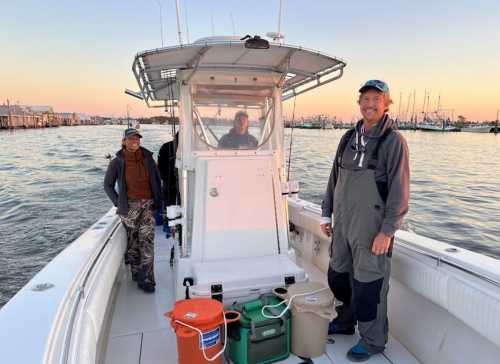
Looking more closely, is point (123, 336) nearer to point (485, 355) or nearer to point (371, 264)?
point (371, 264)

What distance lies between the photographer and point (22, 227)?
7.48m

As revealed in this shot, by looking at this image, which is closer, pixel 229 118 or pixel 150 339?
pixel 150 339

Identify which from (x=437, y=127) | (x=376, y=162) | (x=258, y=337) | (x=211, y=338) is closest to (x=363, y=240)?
(x=376, y=162)

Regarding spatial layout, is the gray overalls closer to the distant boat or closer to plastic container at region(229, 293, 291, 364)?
plastic container at region(229, 293, 291, 364)

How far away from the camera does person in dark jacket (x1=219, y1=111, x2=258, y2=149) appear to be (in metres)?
2.95

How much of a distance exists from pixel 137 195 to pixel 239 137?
0.99m

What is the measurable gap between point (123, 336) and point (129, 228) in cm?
92

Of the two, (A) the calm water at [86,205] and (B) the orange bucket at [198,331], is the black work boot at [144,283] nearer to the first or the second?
(B) the orange bucket at [198,331]

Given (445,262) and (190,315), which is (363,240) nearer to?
(445,262)

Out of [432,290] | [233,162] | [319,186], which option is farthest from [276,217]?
[319,186]

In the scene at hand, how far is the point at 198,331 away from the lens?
1.84m

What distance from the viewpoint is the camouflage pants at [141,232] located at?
3.03 m

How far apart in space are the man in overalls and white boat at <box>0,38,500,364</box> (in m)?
0.28

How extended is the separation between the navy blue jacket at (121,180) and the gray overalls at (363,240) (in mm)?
1565
